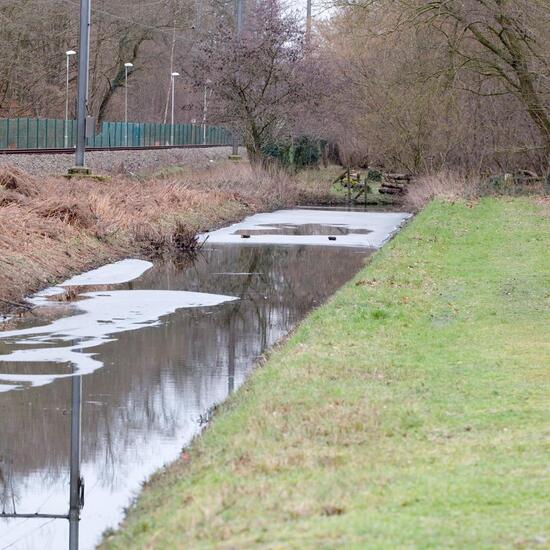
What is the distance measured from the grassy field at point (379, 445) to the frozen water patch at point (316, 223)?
1624 centimetres

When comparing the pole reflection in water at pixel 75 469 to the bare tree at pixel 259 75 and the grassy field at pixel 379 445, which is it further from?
the bare tree at pixel 259 75

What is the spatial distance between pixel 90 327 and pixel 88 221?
10.6m

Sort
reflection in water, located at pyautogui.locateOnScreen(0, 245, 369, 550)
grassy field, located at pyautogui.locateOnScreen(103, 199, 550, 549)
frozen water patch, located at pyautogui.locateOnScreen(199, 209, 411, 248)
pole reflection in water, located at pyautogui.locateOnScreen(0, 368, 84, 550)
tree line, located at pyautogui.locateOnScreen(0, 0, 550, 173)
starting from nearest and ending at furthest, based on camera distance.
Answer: grassy field, located at pyautogui.locateOnScreen(103, 199, 550, 549) → pole reflection in water, located at pyautogui.locateOnScreen(0, 368, 84, 550) → reflection in water, located at pyautogui.locateOnScreen(0, 245, 369, 550) → frozen water patch, located at pyautogui.locateOnScreen(199, 209, 411, 248) → tree line, located at pyautogui.locateOnScreen(0, 0, 550, 173)

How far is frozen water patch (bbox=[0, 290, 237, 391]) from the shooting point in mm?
13875

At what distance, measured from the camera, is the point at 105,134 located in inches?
2473

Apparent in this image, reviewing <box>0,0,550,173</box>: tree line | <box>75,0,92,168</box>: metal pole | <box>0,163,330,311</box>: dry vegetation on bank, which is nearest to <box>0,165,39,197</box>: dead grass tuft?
<box>0,163,330,311</box>: dry vegetation on bank

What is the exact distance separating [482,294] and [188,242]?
13.3 meters

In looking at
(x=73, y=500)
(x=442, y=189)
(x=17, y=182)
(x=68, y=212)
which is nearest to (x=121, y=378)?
(x=73, y=500)

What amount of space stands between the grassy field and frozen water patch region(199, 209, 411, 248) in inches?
639

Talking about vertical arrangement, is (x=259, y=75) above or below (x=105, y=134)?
above

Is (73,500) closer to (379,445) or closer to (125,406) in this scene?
(379,445)

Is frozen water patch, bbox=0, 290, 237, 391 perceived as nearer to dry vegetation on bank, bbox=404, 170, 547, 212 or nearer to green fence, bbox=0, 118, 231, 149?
green fence, bbox=0, 118, 231, 149

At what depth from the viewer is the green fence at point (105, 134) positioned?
4988 cm

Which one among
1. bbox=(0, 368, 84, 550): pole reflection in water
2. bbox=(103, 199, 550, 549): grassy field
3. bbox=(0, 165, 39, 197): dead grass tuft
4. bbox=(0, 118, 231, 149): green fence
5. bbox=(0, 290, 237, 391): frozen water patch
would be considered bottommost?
bbox=(0, 368, 84, 550): pole reflection in water
